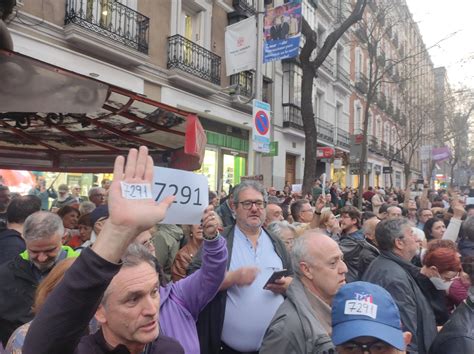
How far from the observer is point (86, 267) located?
1.13 m

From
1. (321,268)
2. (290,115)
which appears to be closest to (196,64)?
(290,115)

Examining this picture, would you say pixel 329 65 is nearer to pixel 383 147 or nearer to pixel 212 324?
pixel 383 147

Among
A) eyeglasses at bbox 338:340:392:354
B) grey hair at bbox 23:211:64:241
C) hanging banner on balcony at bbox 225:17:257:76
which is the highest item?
hanging banner on balcony at bbox 225:17:257:76

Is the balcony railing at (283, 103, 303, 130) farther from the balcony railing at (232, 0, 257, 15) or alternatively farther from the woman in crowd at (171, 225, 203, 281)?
the woman in crowd at (171, 225, 203, 281)

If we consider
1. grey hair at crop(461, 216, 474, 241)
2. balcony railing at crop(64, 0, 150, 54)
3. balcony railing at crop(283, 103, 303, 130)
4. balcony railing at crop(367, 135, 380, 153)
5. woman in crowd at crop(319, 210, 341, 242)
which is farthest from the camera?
balcony railing at crop(367, 135, 380, 153)

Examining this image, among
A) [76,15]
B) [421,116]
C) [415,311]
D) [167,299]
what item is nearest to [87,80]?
[167,299]

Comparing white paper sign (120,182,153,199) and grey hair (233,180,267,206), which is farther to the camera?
grey hair (233,180,267,206)

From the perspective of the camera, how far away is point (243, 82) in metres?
16.6

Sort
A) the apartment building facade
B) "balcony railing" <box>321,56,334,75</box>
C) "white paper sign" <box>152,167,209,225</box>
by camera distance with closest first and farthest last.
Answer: "white paper sign" <box>152,167,209,225</box> < the apartment building facade < "balcony railing" <box>321,56,334,75</box>

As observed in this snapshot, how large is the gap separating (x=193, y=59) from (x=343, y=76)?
14.8 metres

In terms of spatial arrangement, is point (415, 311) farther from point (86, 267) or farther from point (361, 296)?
point (86, 267)

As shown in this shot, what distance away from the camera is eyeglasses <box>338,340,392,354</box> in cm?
172

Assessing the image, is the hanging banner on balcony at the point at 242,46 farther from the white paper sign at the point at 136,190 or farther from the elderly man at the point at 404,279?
the white paper sign at the point at 136,190

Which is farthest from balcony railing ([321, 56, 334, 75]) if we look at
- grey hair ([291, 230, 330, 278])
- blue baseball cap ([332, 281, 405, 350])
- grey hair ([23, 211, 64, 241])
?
blue baseball cap ([332, 281, 405, 350])
